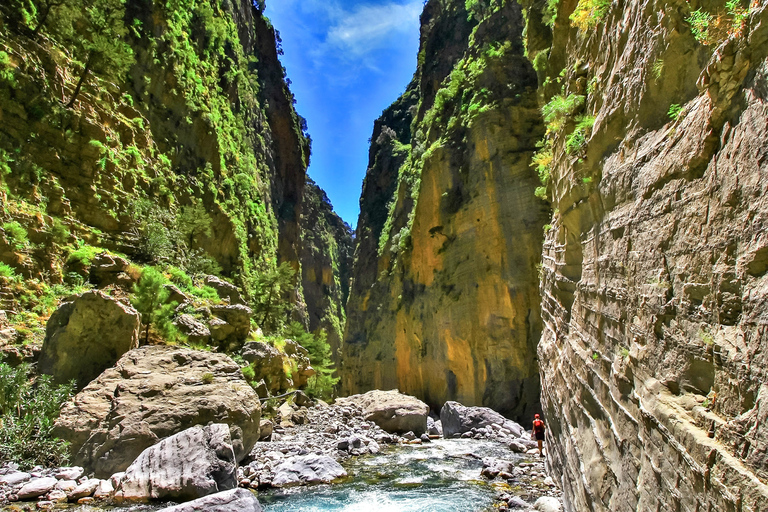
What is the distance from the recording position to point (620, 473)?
4.53m

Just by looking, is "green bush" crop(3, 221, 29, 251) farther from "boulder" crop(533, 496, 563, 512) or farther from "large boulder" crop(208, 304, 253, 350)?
"boulder" crop(533, 496, 563, 512)

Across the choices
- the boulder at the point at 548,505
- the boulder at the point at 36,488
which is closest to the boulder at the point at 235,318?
the boulder at the point at 36,488

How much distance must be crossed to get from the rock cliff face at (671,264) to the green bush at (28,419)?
30.6ft

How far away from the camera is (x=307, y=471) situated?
9.70m

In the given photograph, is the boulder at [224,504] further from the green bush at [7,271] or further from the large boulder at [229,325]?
the large boulder at [229,325]

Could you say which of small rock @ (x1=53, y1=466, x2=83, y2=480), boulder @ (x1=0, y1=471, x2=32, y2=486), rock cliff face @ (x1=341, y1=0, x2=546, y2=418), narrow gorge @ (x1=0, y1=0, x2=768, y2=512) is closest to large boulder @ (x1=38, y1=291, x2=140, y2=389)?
narrow gorge @ (x1=0, y1=0, x2=768, y2=512)

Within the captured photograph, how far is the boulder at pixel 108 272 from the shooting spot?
1392 cm

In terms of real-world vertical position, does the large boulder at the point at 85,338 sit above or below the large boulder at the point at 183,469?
above

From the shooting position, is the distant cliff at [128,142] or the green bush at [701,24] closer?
the green bush at [701,24]

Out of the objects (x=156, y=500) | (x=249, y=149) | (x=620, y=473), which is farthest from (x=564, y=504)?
(x=249, y=149)

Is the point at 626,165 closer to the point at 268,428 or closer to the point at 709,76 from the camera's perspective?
the point at 709,76

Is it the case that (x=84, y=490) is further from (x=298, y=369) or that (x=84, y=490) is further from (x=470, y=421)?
(x=298, y=369)

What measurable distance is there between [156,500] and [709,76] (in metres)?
9.05

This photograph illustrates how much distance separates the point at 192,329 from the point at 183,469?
7.44 m
